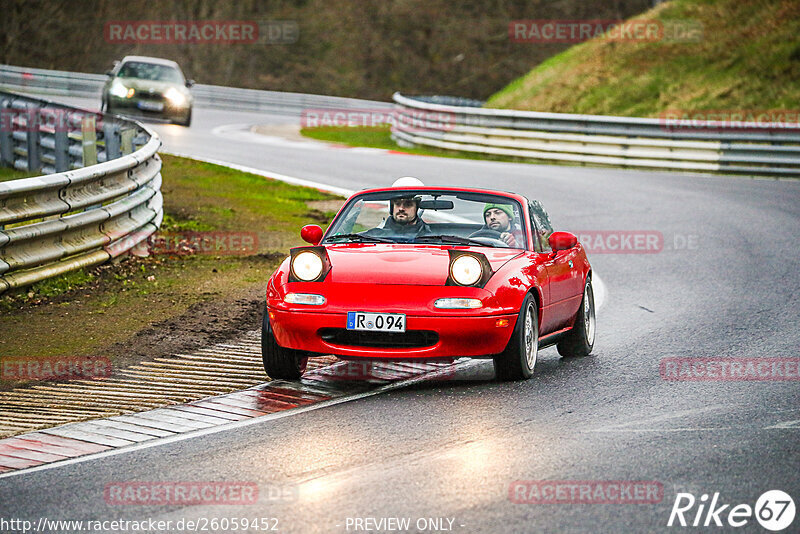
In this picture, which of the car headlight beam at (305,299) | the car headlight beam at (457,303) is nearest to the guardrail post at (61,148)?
Result: the car headlight beam at (305,299)

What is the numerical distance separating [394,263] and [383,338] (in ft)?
1.75

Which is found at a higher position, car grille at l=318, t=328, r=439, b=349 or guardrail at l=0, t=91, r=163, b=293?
car grille at l=318, t=328, r=439, b=349

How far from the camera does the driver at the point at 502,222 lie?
8.66m

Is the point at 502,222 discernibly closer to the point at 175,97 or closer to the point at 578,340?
the point at 578,340

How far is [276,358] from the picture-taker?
7832mm

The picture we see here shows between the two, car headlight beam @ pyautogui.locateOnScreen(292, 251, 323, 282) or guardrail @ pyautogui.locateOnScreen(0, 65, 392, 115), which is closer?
car headlight beam @ pyautogui.locateOnScreen(292, 251, 323, 282)

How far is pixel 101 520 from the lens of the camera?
198 inches

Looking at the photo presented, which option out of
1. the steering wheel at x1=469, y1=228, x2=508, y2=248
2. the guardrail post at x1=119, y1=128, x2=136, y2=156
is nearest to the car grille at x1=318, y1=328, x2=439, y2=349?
the steering wheel at x1=469, y1=228, x2=508, y2=248

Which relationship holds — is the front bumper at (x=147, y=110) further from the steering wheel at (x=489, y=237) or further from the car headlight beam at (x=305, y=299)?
the car headlight beam at (x=305, y=299)

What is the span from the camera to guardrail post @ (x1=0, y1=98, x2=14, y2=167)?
18.4 m

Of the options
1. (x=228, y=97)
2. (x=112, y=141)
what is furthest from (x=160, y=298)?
(x=228, y=97)

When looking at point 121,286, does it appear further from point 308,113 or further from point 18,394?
point 308,113

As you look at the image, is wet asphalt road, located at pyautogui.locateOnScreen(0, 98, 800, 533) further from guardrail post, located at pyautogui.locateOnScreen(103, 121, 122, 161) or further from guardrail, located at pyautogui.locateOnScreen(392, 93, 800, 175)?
guardrail, located at pyautogui.locateOnScreen(392, 93, 800, 175)

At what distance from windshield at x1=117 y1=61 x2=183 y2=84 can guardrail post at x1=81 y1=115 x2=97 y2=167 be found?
12941 mm
